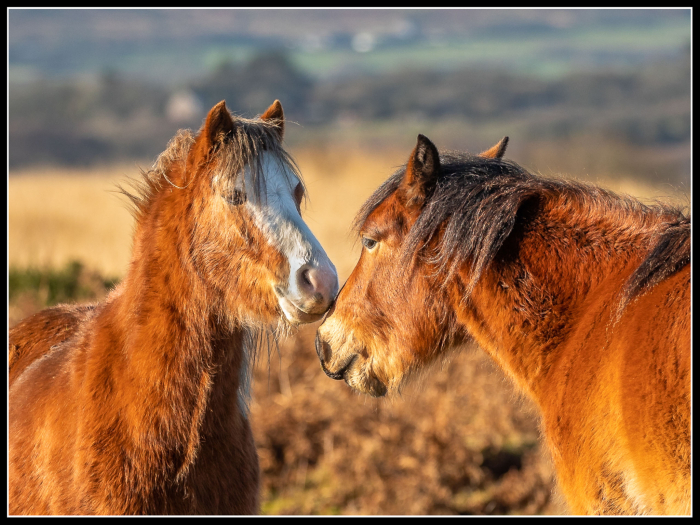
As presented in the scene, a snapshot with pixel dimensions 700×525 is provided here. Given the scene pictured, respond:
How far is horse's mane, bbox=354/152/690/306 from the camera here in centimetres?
298

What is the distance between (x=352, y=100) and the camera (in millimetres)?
53875

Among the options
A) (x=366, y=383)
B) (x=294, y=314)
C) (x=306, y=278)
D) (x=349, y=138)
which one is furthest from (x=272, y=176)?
(x=349, y=138)

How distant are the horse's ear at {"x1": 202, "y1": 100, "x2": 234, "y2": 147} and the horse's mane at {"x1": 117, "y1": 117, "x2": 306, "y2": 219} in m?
0.03

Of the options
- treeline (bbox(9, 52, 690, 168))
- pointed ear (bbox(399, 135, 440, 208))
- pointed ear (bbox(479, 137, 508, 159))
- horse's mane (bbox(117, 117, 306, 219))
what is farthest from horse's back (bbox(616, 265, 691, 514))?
treeline (bbox(9, 52, 690, 168))

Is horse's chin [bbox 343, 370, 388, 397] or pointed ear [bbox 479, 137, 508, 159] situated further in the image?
pointed ear [bbox 479, 137, 508, 159]

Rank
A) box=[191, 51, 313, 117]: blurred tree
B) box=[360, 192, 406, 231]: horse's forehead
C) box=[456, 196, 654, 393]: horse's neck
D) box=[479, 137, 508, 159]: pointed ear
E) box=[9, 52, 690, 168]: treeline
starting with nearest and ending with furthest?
box=[456, 196, 654, 393]: horse's neck → box=[360, 192, 406, 231]: horse's forehead → box=[479, 137, 508, 159]: pointed ear → box=[9, 52, 690, 168]: treeline → box=[191, 51, 313, 117]: blurred tree

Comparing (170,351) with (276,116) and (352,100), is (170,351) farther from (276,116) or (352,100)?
(352,100)

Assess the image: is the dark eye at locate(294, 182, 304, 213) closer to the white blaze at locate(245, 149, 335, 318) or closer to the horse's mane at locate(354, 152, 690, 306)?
the white blaze at locate(245, 149, 335, 318)

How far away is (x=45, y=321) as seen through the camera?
13.1 ft

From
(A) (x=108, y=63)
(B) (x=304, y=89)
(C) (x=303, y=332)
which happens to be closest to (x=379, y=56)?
(B) (x=304, y=89)

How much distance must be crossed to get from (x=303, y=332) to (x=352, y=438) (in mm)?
2274

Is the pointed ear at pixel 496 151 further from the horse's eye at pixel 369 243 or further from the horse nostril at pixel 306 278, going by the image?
the horse nostril at pixel 306 278

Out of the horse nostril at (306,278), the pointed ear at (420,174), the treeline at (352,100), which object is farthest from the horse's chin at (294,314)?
the treeline at (352,100)

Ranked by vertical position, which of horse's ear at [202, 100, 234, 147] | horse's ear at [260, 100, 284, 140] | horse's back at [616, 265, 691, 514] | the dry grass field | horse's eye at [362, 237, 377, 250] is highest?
horse's ear at [260, 100, 284, 140]
